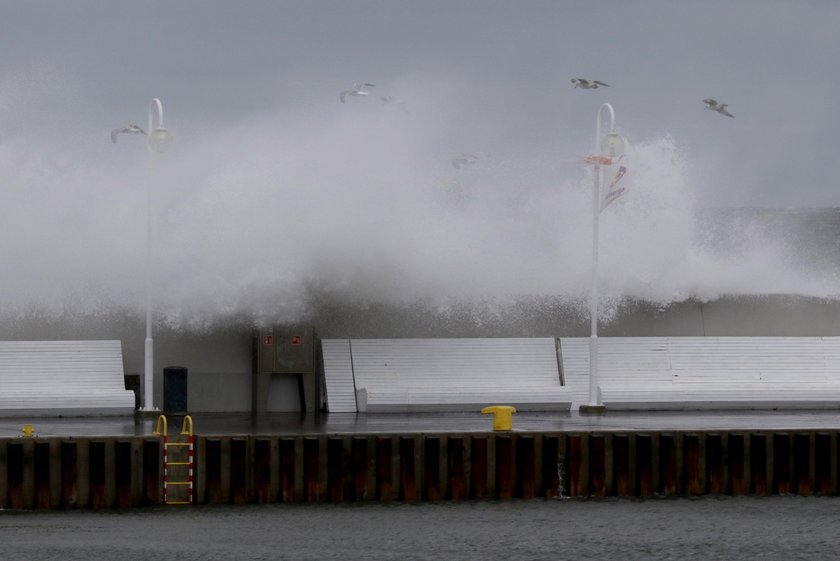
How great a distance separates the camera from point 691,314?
3466cm

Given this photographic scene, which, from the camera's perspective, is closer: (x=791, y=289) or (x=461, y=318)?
(x=461, y=318)

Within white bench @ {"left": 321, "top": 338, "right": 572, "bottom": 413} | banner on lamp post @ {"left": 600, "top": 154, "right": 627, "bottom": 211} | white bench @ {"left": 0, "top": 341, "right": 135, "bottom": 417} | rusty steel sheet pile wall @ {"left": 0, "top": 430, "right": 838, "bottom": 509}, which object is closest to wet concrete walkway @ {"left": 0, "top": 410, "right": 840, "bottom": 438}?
rusty steel sheet pile wall @ {"left": 0, "top": 430, "right": 838, "bottom": 509}

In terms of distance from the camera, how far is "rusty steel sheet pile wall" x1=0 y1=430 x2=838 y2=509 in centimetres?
2169

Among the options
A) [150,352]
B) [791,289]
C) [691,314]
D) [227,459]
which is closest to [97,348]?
[150,352]

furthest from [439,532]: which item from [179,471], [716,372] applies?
[716,372]

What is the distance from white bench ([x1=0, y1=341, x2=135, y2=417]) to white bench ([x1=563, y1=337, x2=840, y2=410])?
8.26 metres

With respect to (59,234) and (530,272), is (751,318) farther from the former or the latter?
(59,234)

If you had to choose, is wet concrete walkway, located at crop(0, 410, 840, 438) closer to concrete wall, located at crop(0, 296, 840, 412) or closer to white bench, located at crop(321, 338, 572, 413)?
white bench, located at crop(321, 338, 572, 413)

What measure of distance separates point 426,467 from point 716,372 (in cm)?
1113

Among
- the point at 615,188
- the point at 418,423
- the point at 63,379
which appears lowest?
the point at 418,423

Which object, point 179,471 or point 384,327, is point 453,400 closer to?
point 384,327

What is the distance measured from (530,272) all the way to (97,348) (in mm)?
9279

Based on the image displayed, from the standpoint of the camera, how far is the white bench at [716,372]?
3131 centimetres

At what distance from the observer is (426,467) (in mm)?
22609
